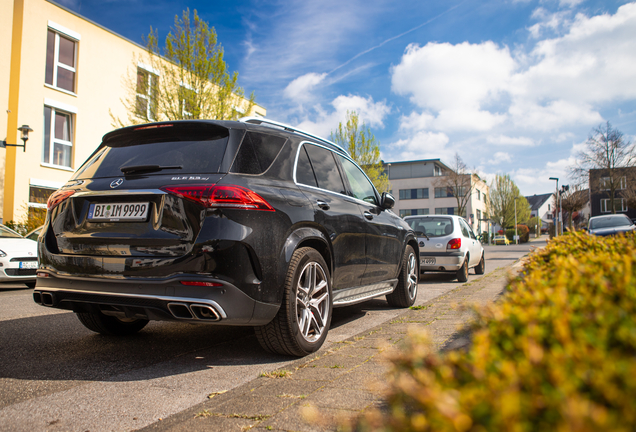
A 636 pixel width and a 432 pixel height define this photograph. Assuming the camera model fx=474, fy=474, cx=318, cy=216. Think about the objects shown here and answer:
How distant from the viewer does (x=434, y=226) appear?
11.2 metres

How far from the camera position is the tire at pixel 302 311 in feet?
11.5

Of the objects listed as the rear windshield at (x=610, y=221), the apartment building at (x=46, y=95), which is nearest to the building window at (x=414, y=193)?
the rear windshield at (x=610, y=221)

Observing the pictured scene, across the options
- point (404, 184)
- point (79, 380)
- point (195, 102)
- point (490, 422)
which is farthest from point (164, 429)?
point (404, 184)

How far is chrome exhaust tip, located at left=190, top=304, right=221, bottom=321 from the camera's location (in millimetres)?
3072

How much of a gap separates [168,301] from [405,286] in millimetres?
3798

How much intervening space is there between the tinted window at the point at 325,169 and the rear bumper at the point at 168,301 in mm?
1576

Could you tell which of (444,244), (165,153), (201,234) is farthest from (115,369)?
(444,244)

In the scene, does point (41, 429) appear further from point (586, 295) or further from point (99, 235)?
point (586, 295)

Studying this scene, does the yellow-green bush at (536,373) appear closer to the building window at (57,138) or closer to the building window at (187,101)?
the building window at (187,101)

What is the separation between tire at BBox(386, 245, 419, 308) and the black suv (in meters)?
2.02

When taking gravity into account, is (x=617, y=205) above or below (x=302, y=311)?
above

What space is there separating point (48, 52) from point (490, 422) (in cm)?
2375

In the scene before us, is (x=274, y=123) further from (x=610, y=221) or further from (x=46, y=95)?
(x=46, y=95)

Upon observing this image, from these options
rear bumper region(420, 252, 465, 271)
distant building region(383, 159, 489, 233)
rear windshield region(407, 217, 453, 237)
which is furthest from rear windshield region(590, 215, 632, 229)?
distant building region(383, 159, 489, 233)
